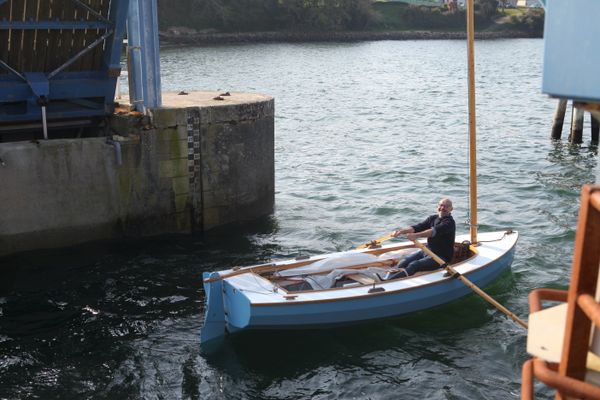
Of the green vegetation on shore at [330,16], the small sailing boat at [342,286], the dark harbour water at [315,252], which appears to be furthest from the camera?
the green vegetation on shore at [330,16]

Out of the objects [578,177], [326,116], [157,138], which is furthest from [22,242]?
[326,116]

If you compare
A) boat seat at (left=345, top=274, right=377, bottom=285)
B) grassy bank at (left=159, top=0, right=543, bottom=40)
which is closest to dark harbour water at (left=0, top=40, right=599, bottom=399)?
boat seat at (left=345, top=274, right=377, bottom=285)

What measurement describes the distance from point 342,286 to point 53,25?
7.26m

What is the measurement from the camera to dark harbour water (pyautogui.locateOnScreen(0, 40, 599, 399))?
425 inches

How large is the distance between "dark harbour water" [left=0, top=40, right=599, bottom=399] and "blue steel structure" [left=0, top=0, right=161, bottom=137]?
291cm

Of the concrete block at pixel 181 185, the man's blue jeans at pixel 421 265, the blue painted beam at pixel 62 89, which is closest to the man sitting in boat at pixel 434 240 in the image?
the man's blue jeans at pixel 421 265

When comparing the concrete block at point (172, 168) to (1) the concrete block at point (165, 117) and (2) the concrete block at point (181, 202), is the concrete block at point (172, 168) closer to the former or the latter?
(2) the concrete block at point (181, 202)

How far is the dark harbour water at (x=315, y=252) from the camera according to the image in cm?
1080

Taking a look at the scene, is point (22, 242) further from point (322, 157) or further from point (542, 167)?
point (542, 167)

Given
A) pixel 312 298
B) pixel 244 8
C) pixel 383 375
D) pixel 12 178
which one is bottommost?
pixel 383 375

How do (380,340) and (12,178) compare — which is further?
(12,178)

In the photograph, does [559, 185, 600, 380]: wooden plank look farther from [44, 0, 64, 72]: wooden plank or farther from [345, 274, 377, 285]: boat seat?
[44, 0, 64, 72]: wooden plank

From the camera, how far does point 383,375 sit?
36.3 ft

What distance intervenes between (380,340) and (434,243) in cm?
211
